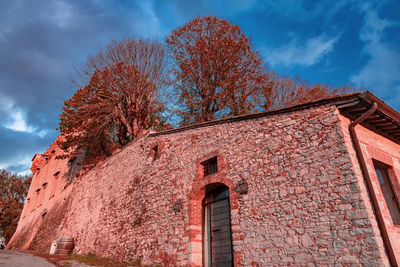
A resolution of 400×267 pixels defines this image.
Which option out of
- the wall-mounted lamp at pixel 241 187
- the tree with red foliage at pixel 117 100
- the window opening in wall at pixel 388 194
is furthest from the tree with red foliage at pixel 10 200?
the window opening in wall at pixel 388 194

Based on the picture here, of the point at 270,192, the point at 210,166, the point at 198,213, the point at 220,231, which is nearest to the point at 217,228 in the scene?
the point at 220,231

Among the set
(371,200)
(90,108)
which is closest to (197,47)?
(90,108)

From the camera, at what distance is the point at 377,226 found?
4801 mm

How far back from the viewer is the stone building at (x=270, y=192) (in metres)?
5.02

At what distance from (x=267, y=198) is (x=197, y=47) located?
428 inches

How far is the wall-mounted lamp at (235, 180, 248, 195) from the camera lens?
6.56 meters

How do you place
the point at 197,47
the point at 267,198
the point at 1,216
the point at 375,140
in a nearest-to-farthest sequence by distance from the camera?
the point at 267,198 → the point at 375,140 → the point at 197,47 → the point at 1,216

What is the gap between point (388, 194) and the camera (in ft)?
20.8

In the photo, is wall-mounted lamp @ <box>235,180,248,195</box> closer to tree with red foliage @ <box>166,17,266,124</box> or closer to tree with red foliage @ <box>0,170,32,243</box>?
tree with red foliage @ <box>166,17,266,124</box>

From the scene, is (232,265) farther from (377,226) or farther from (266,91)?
(266,91)

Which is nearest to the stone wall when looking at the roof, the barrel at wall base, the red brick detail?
the roof

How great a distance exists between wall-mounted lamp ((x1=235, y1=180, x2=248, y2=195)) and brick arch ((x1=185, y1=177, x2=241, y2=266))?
100mm

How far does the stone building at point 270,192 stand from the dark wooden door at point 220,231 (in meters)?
0.03

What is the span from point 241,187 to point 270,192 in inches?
31.4
